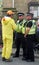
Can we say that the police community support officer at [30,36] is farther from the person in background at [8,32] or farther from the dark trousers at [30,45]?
the person in background at [8,32]

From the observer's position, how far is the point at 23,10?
1705 cm

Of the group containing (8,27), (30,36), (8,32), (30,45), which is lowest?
(30,45)

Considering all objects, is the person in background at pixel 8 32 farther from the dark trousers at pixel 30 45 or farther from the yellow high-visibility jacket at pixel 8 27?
the dark trousers at pixel 30 45

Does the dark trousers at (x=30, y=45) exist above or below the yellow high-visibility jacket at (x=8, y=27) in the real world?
below

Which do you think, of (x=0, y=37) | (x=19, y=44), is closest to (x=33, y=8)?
(x=0, y=37)

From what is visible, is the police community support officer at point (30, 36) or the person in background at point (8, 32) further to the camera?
the person in background at point (8, 32)

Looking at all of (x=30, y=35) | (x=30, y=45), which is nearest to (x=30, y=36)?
(x=30, y=35)

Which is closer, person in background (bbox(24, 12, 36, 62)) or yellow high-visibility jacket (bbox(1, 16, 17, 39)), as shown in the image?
person in background (bbox(24, 12, 36, 62))

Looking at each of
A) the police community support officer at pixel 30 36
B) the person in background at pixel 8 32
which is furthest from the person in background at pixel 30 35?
the person in background at pixel 8 32

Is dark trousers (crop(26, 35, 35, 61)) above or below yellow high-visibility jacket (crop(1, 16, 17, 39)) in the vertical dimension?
below

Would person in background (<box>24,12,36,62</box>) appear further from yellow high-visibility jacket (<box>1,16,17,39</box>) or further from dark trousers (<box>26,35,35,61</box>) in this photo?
yellow high-visibility jacket (<box>1,16,17,39</box>)

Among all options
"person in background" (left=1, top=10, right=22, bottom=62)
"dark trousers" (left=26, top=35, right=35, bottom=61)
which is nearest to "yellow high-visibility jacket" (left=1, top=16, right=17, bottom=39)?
"person in background" (left=1, top=10, right=22, bottom=62)

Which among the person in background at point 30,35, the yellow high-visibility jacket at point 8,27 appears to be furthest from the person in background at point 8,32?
the person in background at point 30,35

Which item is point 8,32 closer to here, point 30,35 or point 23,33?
point 23,33
